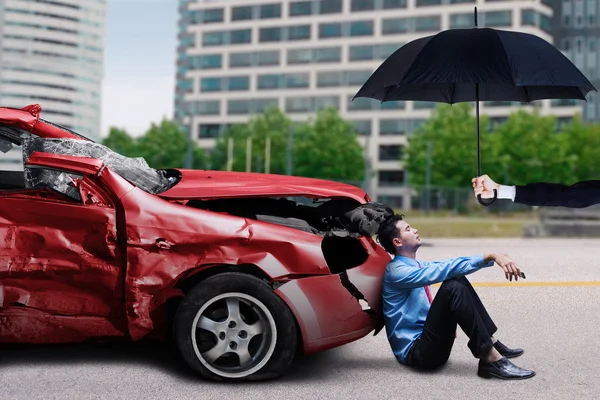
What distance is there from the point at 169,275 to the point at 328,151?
6828 cm

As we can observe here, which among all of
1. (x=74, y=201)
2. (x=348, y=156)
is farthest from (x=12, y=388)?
(x=348, y=156)

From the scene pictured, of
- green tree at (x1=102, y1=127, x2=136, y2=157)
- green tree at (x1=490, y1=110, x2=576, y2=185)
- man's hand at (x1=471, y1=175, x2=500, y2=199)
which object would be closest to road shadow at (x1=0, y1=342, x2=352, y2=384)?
man's hand at (x1=471, y1=175, x2=500, y2=199)

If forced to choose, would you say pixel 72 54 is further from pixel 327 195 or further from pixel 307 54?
pixel 327 195

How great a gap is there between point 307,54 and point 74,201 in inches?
3572

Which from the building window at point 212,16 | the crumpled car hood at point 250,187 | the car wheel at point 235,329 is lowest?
the car wheel at point 235,329

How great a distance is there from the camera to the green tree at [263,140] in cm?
7562

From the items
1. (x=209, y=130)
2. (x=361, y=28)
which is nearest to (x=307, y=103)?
(x=361, y=28)

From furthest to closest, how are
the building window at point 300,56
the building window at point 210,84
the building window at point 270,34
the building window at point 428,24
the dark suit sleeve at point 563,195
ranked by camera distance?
the building window at point 210,84
the building window at point 270,34
the building window at point 300,56
the building window at point 428,24
the dark suit sleeve at point 563,195

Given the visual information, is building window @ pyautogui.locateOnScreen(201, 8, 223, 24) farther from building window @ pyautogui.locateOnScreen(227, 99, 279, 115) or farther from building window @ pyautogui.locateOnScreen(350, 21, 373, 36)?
building window @ pyautogui.locateOnScreen(350, 21, 373, 36)

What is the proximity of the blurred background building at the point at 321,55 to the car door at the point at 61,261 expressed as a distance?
79530 millimetres

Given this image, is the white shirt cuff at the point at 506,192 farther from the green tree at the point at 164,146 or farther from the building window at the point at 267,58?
the building window at the point at 267,58

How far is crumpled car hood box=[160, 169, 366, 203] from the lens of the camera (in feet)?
16.5

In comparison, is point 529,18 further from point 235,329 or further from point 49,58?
point 49,58

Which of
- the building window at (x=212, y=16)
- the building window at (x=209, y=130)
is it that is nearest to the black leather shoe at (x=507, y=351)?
the building window at (x=209, y=130)
